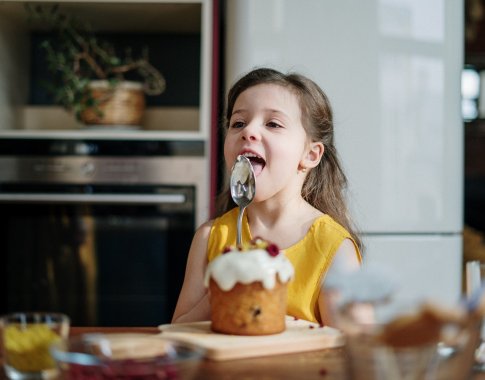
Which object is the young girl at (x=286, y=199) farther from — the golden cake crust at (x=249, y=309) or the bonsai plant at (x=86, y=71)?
the bonsai plant at (x=86, y=71)

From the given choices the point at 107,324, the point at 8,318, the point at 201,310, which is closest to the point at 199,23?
the point at 107,324

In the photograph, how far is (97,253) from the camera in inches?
97.3

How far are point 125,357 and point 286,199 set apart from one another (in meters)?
0.78

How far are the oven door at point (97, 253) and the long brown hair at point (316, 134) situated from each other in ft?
2.52

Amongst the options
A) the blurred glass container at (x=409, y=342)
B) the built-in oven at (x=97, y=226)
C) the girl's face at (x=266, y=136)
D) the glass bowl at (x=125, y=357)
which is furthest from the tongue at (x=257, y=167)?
the built-in oven at (x=97, y=226)

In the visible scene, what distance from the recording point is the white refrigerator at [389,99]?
2.46 meters

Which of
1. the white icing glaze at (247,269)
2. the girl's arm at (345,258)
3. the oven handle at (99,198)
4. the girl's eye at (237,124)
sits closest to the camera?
the white icing glaze at (247,269)

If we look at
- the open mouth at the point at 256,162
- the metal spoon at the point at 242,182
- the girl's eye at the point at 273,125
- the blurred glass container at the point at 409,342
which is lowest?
the blurred glass container at the point at 409,342

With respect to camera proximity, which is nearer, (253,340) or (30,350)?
(30,350)

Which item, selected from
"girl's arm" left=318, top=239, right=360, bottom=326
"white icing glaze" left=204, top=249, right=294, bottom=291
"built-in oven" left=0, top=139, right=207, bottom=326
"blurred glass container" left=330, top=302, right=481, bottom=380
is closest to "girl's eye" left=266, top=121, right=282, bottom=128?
"girl's arm" left=318, top=239, right=360, bottom=326

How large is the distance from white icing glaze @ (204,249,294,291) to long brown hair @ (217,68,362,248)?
22.7 inches

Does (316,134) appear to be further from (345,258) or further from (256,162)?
(345,258)

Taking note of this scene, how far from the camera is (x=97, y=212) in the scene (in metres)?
2.46

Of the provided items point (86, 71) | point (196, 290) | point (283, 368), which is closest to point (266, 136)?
point (196, 290)
